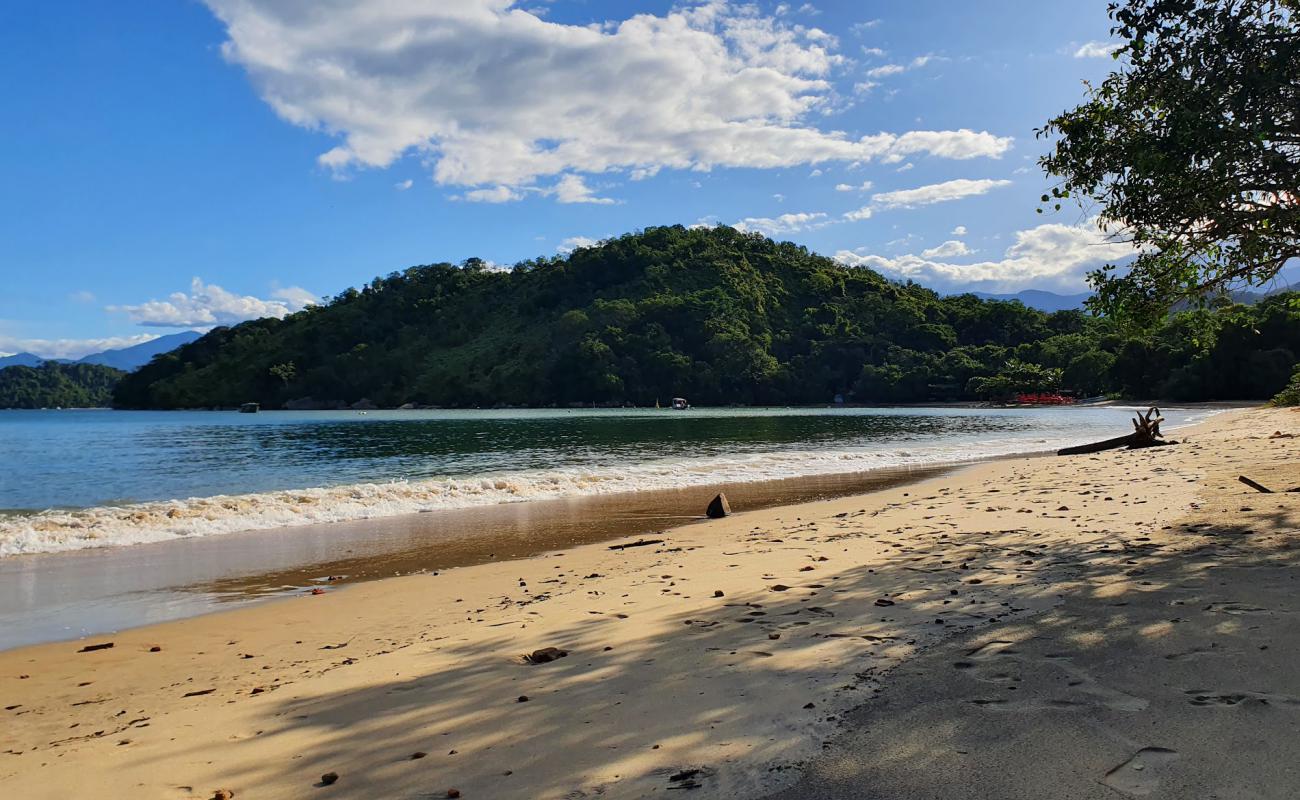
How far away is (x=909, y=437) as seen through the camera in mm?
39688

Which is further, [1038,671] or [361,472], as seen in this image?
[361,472]

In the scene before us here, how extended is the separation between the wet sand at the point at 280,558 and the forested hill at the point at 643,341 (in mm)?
91553

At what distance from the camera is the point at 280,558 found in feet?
37.9

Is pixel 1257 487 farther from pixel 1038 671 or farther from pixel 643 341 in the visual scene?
pixel 643 341

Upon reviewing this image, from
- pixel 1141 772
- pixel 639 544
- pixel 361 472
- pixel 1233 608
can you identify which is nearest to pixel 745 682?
pixel 1141 772

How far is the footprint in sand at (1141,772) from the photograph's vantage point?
9.29 feet

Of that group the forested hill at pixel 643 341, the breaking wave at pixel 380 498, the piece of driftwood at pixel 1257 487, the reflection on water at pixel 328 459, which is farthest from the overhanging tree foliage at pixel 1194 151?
the forested hill at pixel 643 341

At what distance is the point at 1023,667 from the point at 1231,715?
3.25 ft

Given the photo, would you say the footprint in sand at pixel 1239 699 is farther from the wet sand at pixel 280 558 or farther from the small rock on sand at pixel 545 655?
the wet sand at pixel 280 558

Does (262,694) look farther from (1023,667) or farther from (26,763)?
(1023,667)

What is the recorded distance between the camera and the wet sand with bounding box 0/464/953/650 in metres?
8.45

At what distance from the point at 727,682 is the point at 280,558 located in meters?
9.55

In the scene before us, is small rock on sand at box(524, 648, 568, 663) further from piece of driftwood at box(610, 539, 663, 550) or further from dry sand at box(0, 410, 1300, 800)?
piece of driftwood at box(610, 539, 663, 550)

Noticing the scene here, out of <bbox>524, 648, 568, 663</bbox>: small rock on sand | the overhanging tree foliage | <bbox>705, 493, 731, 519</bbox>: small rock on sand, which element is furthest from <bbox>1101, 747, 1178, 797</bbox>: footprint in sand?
<bbox>705, 493, 731, 519</bbox>: small rock on sand
